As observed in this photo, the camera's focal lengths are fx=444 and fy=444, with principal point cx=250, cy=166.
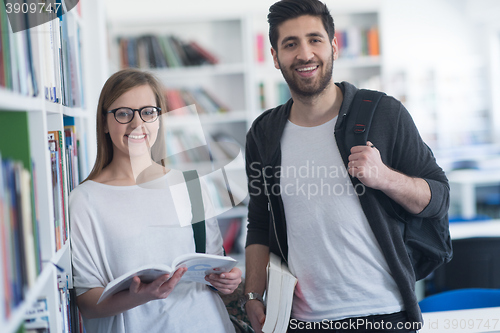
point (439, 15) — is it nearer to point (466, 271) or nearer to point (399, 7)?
point (399, 7)

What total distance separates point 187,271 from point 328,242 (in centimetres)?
42

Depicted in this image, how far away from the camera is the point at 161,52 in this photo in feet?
12.5

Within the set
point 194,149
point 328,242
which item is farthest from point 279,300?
point 194,149

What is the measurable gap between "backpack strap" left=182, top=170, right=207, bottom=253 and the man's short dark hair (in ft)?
1.70

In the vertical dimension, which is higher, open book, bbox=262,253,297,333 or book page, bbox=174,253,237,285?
book page, bbox=174,253,237,285

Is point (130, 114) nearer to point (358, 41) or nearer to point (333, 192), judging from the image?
point (333, 192)

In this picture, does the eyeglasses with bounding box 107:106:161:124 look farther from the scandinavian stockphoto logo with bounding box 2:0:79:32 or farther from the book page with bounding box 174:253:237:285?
the book page with bounding box 174:253:237:285

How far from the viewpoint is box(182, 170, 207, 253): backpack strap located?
4.25 feet

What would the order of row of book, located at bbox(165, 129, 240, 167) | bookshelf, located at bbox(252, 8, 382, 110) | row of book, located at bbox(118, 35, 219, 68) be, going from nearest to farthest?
row of book, located at bbox(165, 129, 240, 167) < row of book, located at bbox(118, 35, 219, 68) < bookshelf, located at bbox(252, 8, 382, 110)

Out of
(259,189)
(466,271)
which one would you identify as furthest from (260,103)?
(259,189)

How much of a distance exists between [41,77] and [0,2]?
244mm

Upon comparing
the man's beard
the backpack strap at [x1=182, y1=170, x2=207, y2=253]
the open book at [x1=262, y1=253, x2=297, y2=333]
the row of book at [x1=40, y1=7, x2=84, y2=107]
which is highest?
the row of book at [x1=40, y1=7, x2=84, y2=107]

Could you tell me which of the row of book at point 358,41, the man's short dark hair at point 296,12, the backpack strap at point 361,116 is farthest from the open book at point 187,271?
the row of book at point 358,41

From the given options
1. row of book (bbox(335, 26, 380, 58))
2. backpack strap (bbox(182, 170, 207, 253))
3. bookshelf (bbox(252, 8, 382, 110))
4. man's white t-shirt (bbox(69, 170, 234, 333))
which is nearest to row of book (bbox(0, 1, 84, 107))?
man's white t-shirt (bbox(69, 170, 234, 333))
